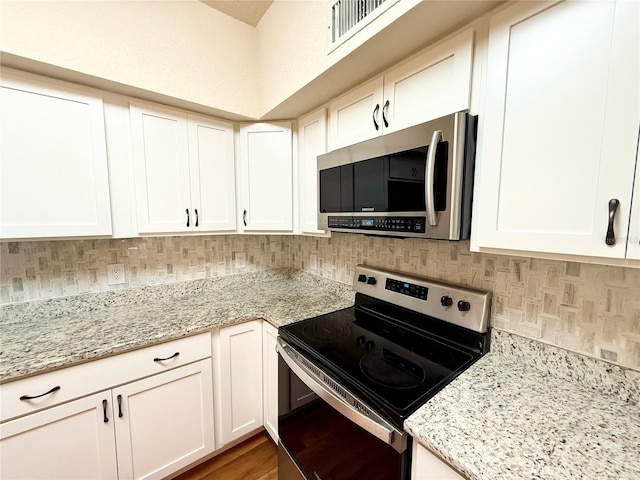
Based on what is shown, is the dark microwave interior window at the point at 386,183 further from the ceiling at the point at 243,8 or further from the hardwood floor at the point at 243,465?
the hardwood floor at the point at 243,465

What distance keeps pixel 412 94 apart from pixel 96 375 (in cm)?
178

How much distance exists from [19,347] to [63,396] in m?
0.29

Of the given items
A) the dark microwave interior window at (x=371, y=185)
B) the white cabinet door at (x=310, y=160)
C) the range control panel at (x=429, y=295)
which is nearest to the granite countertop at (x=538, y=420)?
the range control panel at (x=429, y=295)

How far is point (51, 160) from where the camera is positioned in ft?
3.97

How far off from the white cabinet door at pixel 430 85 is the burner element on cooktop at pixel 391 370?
0.94 m

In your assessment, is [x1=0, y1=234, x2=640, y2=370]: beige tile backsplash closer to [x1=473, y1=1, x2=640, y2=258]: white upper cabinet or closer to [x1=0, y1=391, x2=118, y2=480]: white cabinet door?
[x1=473, y1=1, x2=640, y2=258]: white upper cabinet

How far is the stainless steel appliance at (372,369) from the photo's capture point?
813 millimetres

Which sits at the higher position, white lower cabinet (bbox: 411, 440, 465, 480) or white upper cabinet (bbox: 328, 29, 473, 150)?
white upper cabinet (bbox: 328, 29, 473, 150)

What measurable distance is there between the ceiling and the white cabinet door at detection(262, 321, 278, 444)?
1852 millimetres

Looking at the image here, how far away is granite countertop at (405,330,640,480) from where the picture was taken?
0.59 meters

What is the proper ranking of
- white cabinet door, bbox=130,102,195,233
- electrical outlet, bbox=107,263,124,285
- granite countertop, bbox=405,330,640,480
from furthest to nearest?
electrical outlet, bbox=107,263,124,285 < white cabinet door, bbox=130,102,195,233 < granite countertop, bbox=405,330,640,480

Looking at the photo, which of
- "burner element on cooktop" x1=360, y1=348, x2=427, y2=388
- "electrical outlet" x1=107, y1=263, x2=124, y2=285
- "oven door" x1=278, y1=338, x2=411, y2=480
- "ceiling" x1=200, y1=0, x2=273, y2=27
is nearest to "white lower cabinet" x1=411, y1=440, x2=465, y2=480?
"oven door" x1=278, y1=338, x2=411, y2=480

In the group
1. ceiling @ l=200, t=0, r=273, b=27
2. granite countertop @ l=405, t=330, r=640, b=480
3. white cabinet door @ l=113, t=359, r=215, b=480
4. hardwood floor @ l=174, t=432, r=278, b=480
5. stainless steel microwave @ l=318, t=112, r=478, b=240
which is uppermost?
ceiling @ l=200, t=0, r=273, b=27

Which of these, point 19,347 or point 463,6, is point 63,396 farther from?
point 463,6
